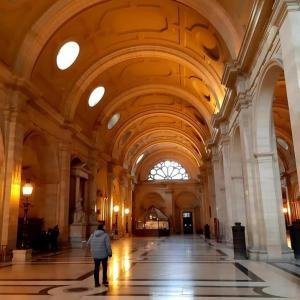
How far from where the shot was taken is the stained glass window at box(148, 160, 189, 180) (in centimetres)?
4631

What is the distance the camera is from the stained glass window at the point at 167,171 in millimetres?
46312

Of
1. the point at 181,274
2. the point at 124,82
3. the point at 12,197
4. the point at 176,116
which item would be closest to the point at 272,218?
the point at 181,274

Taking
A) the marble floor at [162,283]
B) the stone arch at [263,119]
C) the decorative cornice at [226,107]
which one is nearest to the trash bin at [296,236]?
the marble floor at [162,283]

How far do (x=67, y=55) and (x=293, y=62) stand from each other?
42.0ft

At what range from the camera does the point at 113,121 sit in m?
26.9

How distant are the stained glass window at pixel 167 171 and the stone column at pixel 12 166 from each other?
33.4 meters

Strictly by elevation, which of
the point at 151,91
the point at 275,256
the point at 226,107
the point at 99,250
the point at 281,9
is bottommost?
the point at 275,256

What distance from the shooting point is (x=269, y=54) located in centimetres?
941

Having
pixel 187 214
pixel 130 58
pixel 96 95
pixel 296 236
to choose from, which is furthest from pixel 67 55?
pixel 187 214

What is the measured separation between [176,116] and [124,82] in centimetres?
729

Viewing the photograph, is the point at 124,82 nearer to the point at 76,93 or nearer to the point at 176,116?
the point at 76,93

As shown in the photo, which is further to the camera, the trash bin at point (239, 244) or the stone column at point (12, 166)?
the stone column at point (12, 166)

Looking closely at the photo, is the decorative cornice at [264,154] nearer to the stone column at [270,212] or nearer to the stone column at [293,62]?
the stone column at [270,212]

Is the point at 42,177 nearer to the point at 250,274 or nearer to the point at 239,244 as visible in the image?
the point at 239,244
